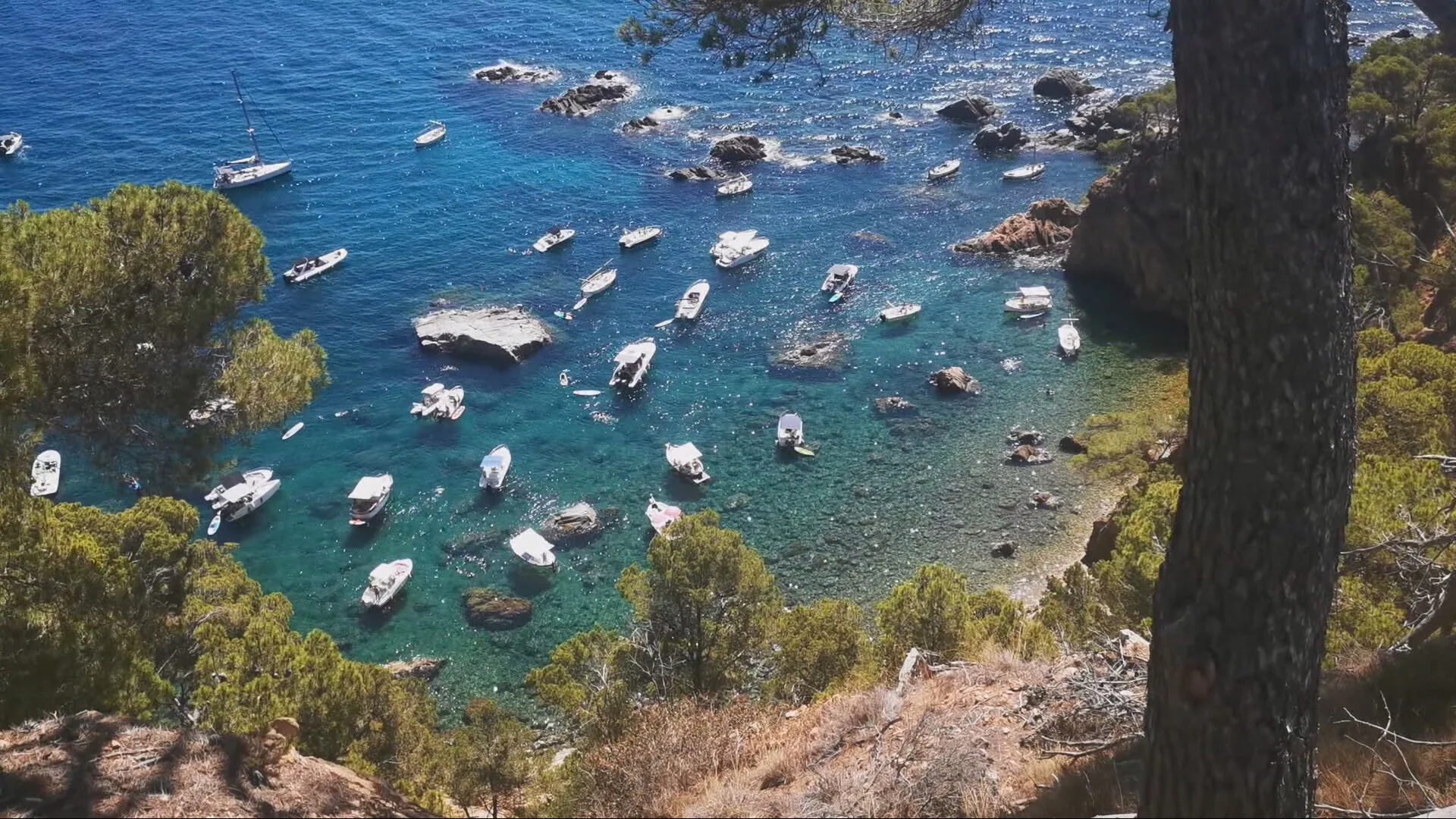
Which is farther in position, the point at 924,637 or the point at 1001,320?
the point at 1001,320

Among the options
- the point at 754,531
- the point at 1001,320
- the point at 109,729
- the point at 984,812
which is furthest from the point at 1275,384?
the point at 1001,320

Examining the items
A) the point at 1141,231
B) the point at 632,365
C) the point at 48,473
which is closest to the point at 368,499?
the point at 632,365

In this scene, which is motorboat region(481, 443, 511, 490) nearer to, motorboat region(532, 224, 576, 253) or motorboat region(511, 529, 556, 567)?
motorboat region(511, 529, 556, 567)

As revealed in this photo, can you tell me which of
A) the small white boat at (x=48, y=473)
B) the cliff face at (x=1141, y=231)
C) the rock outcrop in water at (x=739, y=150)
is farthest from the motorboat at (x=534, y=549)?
the rock outcrop in water at (x=739, y=150)

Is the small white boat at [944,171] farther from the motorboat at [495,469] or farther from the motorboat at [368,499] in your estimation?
the motorboat at [368,499]

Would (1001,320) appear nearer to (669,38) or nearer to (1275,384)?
(669,38)
